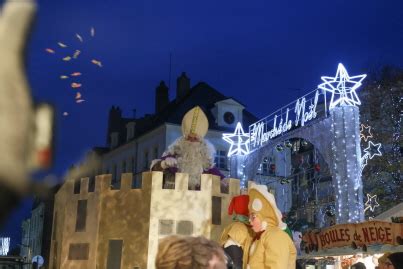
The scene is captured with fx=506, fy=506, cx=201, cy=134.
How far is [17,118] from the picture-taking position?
2.61 ft

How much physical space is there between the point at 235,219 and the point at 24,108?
235 inches

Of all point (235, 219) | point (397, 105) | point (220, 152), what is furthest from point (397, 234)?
point (220, 152)

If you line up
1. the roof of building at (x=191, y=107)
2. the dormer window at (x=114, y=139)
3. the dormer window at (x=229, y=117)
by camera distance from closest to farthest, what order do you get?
the roof of building at (x=191, y=107), the dormer window at (x=229, y=117), the dormer window at (x=114, y=139)

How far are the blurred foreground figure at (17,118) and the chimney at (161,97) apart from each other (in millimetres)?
34244

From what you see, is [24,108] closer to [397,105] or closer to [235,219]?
[235,219]

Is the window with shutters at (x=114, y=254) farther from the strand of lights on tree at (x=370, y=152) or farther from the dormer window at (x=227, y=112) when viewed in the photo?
the dormer window at (x=227, y=112)

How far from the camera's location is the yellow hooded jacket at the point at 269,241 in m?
5.27

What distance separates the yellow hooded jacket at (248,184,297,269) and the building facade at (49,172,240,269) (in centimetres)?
193

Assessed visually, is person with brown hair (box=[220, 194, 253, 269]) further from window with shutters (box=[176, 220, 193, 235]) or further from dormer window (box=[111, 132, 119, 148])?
dormer window (box=[111, 132, 119, 148])

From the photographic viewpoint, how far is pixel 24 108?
0.80 metres

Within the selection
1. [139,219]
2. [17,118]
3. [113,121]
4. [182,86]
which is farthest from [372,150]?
[113,121]

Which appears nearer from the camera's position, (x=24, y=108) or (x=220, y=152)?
(x=24, y=108)

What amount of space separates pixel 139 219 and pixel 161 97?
1106 inches

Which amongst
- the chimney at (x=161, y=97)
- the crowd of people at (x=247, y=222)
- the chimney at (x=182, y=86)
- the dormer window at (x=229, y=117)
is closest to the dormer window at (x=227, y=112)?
the dormer window at (x=229, y=117)
